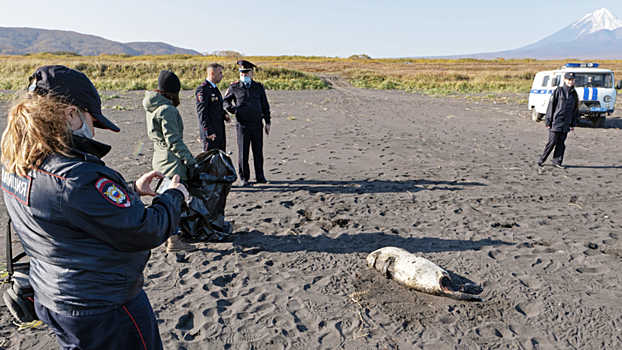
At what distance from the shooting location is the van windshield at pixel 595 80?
1294 centimetres

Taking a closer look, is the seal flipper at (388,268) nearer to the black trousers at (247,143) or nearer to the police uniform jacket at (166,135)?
the police uniform jacket at (166,135)

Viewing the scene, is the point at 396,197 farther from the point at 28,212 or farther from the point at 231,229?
the point at 28,212

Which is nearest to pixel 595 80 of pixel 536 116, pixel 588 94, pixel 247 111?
pixel 588 94

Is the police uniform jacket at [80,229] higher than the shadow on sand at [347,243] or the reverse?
higher

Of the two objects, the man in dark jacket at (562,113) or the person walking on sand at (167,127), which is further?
the man in dark jacket at (562,113)

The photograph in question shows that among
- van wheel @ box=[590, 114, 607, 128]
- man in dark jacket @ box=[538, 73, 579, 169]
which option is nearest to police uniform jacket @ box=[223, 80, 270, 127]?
man in dark jacket @ box=[538, 73, 579, 169]

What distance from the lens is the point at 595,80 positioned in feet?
42.7

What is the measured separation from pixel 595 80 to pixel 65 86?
16.0m

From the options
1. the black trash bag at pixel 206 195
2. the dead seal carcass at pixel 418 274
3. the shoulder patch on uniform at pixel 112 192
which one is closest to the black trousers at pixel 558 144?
the dead seal carcass at pixel 418 274

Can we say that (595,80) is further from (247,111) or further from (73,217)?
(73,217)

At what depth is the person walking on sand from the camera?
12.7 feet

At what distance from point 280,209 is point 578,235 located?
3.83m

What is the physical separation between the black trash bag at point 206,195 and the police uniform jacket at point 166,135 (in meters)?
0.15

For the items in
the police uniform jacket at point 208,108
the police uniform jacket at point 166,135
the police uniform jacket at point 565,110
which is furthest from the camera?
the police uniform jacket at point 565,110
